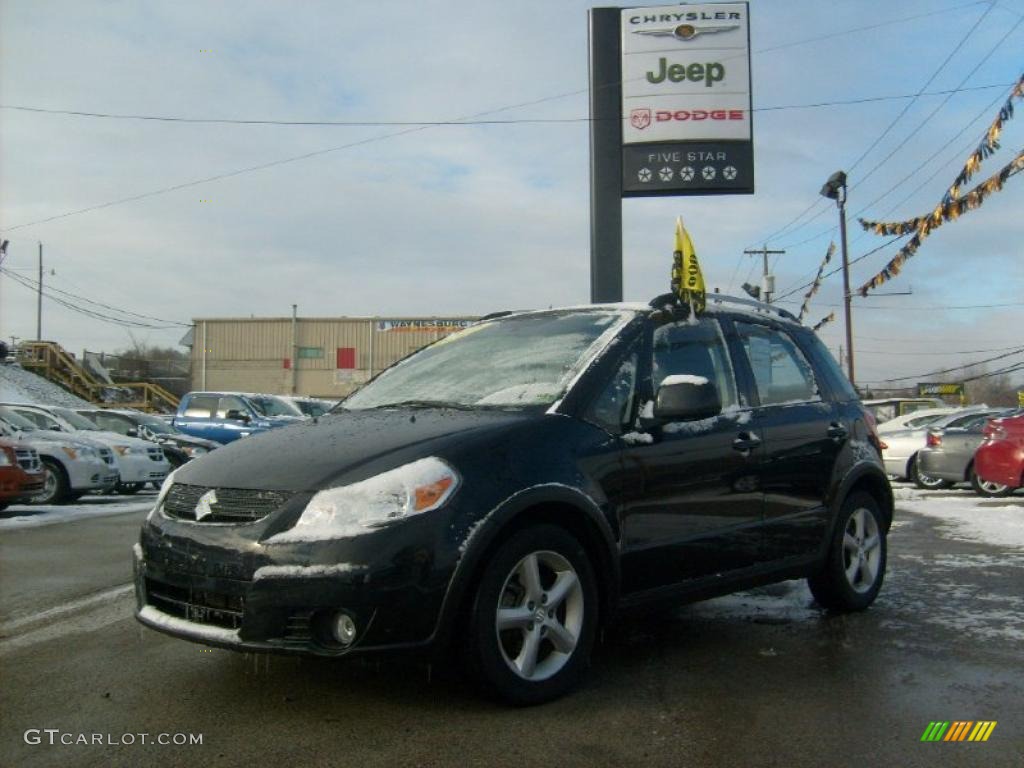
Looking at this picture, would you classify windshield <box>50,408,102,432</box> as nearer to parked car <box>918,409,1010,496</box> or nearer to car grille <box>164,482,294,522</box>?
car grille <box>164,482,294,522</box>

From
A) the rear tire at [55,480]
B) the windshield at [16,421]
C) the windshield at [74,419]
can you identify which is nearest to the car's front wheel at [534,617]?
the rear tire at [55,480]

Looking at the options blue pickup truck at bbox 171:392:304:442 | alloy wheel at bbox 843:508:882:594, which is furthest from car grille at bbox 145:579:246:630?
blue pickup truck at bbox 171:392:304:442

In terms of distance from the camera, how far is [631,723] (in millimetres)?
3434

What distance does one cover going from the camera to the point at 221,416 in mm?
23047

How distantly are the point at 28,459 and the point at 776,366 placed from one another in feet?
30.9

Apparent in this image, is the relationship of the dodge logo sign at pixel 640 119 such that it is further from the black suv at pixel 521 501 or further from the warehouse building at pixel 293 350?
the warehouse building at pixel 293 350

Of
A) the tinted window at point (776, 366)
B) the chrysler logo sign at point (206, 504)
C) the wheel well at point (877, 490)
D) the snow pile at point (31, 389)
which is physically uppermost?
the snow pile at point (31, 389)

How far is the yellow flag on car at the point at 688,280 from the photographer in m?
4.79

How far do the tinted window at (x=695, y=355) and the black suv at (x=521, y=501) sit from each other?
0.04 ft

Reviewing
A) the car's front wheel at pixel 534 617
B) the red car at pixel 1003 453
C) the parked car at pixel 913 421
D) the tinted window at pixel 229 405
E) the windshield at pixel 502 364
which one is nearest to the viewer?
the car's front wheel at pixel 534 617

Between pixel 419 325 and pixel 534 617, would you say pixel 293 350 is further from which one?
pixel 534 617

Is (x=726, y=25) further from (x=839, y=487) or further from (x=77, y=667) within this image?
(x=77, y=667)

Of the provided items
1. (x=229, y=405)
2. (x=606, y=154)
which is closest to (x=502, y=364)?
(x=606, y=154)

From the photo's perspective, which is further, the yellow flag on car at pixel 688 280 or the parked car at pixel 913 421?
the parked car at pixel 913 421
